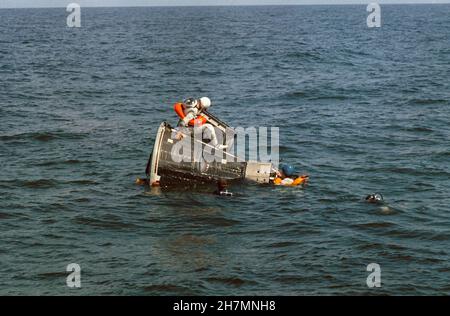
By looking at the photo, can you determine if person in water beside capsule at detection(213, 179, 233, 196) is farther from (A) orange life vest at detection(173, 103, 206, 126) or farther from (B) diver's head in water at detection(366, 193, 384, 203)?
(B) diver's head in water at detection(366, 193, 384, 203)

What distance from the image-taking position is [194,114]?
781 inches

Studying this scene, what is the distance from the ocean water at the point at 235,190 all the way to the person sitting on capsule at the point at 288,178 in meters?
0.39

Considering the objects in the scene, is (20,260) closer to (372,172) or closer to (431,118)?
(372,172)

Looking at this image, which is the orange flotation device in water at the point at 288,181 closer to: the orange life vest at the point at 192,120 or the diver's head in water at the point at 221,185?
the diver's head in water at the point at 221,185

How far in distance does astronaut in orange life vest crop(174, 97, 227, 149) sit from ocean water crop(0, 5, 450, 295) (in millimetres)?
2036

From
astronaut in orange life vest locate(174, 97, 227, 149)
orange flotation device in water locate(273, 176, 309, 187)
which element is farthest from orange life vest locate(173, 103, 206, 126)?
orange flotation device in water locate(273, 176, 309, 187)

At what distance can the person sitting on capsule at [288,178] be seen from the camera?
21.5 meters

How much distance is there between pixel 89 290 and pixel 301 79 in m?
33.9

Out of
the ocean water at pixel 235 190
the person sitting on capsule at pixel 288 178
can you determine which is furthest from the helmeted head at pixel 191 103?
the person sitting on capsule at pixel 288 178

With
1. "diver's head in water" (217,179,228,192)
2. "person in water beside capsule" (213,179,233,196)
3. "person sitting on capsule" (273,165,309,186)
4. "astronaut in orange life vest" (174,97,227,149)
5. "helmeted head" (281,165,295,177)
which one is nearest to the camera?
"astronaut in orange life vest" (174,97,227,149)

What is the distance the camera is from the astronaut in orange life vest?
19.8m

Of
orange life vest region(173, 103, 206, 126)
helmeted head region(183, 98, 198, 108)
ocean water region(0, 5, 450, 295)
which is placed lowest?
ocean water region(0, 5, 450, 295)

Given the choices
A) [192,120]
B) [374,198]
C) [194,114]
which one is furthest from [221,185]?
[374,198]

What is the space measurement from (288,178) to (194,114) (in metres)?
3.98
